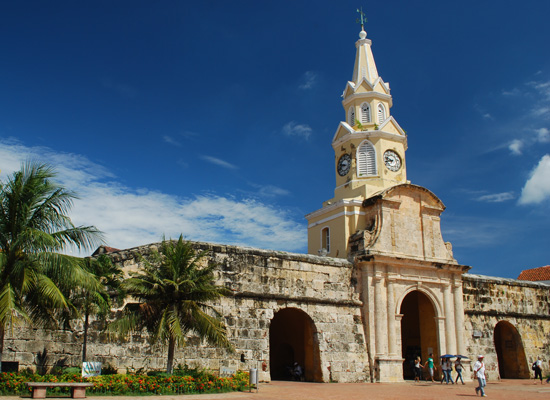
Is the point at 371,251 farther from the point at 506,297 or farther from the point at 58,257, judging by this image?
the point at 58,257

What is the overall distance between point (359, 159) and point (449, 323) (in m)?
9.76

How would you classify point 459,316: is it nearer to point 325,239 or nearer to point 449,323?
point 449,323

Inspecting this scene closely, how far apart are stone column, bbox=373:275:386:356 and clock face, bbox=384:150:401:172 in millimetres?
7498

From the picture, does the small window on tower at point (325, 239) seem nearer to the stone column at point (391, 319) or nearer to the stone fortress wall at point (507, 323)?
the stone column at point (391, 319)

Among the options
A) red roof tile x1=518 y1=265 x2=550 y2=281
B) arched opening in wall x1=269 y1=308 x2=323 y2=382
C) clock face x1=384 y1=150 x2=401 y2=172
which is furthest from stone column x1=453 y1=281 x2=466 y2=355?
red roof tile x1=518 y1=265 x2=550 y2=281

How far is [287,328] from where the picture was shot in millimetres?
26484

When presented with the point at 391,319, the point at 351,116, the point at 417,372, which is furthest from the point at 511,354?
the point at 351,116

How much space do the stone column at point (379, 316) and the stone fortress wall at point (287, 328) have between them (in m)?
0.63

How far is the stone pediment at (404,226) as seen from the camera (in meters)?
25.0

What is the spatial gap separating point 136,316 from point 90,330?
3364 millimetres

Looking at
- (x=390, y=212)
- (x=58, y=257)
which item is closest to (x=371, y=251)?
(x=390, y=212)

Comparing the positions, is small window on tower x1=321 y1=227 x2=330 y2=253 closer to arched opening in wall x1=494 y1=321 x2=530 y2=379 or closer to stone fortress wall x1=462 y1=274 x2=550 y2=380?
stone fortress wall x1=462 y1=274 x2=550 y2=380

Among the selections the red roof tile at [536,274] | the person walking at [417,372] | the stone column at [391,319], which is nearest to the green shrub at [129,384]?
the stone column at [391,319]

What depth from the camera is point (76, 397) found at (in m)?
13.8
